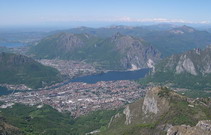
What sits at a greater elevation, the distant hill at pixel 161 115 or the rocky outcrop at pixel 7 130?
the distant hill at pixel 161 115

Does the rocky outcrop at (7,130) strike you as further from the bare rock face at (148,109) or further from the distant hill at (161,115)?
the bare rock face at (148,109)

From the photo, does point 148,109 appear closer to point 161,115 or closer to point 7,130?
point 161,115

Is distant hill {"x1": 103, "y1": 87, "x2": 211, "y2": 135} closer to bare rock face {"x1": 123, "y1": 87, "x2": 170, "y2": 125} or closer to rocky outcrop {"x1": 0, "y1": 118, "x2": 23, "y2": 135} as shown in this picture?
bare rock face {"x1": 123, "y1": 87, "x2": 170, "y2": 125}

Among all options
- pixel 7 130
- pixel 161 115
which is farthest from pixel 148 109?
pixel 7 130

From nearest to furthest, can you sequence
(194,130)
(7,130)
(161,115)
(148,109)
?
(194,130) → (161,115) → (7,130) → (148,109)

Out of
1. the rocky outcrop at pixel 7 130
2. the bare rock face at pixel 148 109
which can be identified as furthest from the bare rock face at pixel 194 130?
the rocky outcrop at pixel 7 130

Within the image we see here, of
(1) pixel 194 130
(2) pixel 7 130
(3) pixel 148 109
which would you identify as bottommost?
(2) pixel 7 130

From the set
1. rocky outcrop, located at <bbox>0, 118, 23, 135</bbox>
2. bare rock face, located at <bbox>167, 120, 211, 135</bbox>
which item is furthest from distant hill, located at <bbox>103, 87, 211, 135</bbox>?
rocky outcrop, located at <bbox>0, 118, 23, 135</bbox>

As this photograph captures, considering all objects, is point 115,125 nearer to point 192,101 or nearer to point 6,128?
point 192,101
